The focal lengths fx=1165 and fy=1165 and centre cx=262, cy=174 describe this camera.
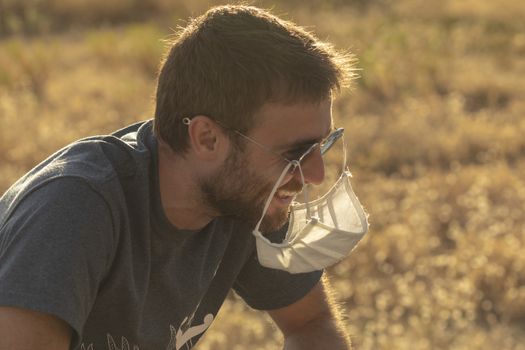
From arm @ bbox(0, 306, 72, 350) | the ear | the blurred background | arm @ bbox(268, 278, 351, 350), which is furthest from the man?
the blurred background

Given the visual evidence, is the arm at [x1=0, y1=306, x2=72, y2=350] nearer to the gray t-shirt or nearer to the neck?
the gray t-shirt

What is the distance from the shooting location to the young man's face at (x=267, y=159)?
260 cm

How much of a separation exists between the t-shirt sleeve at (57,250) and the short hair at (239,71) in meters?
0.40

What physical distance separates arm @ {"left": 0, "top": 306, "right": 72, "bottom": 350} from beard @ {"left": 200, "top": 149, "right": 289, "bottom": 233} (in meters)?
0.56

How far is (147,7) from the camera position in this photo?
1230 cm

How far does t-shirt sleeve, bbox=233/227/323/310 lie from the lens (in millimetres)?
2986

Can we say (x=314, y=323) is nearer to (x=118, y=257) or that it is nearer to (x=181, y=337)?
(x=181, y=337)

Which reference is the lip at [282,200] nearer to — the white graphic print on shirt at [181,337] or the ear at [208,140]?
the ear at [208,140]

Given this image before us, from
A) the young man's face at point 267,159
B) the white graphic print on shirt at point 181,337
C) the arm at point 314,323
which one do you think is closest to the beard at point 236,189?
the young man's face at point 267,159

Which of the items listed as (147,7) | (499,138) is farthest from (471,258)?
(147,7)

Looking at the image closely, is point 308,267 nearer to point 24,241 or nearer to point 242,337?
point 24,241

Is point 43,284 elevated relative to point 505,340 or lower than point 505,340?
elevated

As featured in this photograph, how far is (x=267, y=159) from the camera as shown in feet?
8.63

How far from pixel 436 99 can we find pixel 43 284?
6316mm
